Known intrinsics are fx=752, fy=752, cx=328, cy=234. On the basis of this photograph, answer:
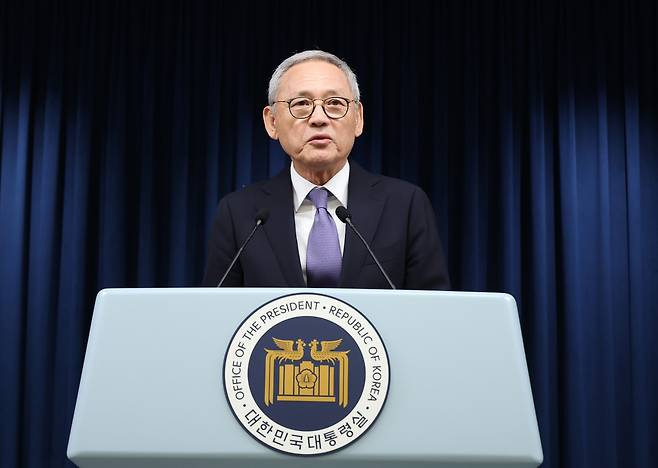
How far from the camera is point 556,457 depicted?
3109 mm

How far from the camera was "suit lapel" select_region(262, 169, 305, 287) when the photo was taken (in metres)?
1.36

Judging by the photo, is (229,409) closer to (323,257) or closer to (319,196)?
(323,257)

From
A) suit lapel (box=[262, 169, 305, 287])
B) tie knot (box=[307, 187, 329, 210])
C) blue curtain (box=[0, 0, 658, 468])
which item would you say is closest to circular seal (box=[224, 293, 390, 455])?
suit lapel (box=[262, 169, 305, 287])

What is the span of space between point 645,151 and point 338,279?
8.10ft

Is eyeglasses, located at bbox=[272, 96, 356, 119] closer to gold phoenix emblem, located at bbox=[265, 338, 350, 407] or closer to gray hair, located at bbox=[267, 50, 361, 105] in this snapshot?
gray hair, located at bbox=[267, 50, 361, 105]

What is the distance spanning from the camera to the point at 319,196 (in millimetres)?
1482

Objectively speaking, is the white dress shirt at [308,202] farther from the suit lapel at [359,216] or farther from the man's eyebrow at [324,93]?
the man's eyebrow at [324,93]

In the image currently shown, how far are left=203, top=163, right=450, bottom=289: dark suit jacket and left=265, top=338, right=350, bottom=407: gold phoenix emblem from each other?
1.50 feet

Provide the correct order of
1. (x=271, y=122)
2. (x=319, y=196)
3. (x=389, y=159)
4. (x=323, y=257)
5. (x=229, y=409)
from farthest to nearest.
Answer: (x=389, y=159) → (x=271, y=122) → (x=319, y=196) → (x=323, y=257) → (x=229, y=409)

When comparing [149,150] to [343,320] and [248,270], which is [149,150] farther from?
[343,320]

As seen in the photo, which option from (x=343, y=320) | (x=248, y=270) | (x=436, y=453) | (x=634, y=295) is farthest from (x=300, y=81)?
(x=634, y=295)

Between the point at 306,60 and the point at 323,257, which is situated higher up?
the point at 306,60

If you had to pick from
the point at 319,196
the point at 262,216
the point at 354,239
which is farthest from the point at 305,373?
the point at 319,196

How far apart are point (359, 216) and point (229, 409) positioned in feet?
2.13
